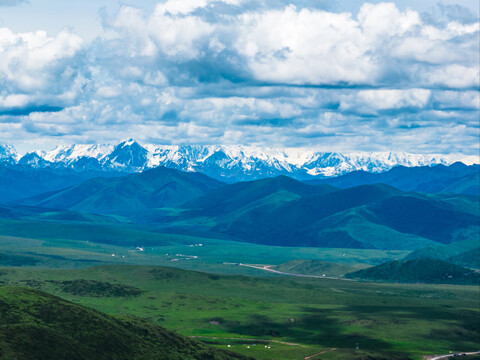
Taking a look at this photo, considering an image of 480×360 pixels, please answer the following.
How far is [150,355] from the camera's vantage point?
190 meters

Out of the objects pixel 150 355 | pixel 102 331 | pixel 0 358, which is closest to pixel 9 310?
pixel 102 331

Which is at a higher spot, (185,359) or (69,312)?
(69,312)

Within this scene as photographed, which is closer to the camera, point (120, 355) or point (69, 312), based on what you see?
point (120, 355)

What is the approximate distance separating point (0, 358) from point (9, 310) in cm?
5690

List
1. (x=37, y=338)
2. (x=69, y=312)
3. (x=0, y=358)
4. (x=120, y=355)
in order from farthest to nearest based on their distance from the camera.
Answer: (x=69, y=312)
(x=120, y=355)
(x=37, y=338)
(x=0, y=358)

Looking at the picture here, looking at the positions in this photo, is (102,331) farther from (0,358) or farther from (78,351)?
(0,358)

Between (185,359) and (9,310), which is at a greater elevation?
(9,310)

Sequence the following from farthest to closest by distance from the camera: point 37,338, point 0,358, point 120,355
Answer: point 120,355 → point 37,338 → point 0,358

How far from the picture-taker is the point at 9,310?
199250 mm

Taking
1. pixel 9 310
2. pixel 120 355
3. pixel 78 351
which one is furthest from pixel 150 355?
pixel 9 310

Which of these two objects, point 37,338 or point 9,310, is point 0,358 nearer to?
point 37,338

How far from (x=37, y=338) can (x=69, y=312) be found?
1364 inches

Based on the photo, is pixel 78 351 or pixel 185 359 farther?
pixel 185 359

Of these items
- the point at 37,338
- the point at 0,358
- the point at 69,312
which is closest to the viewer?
the point at 0,358
